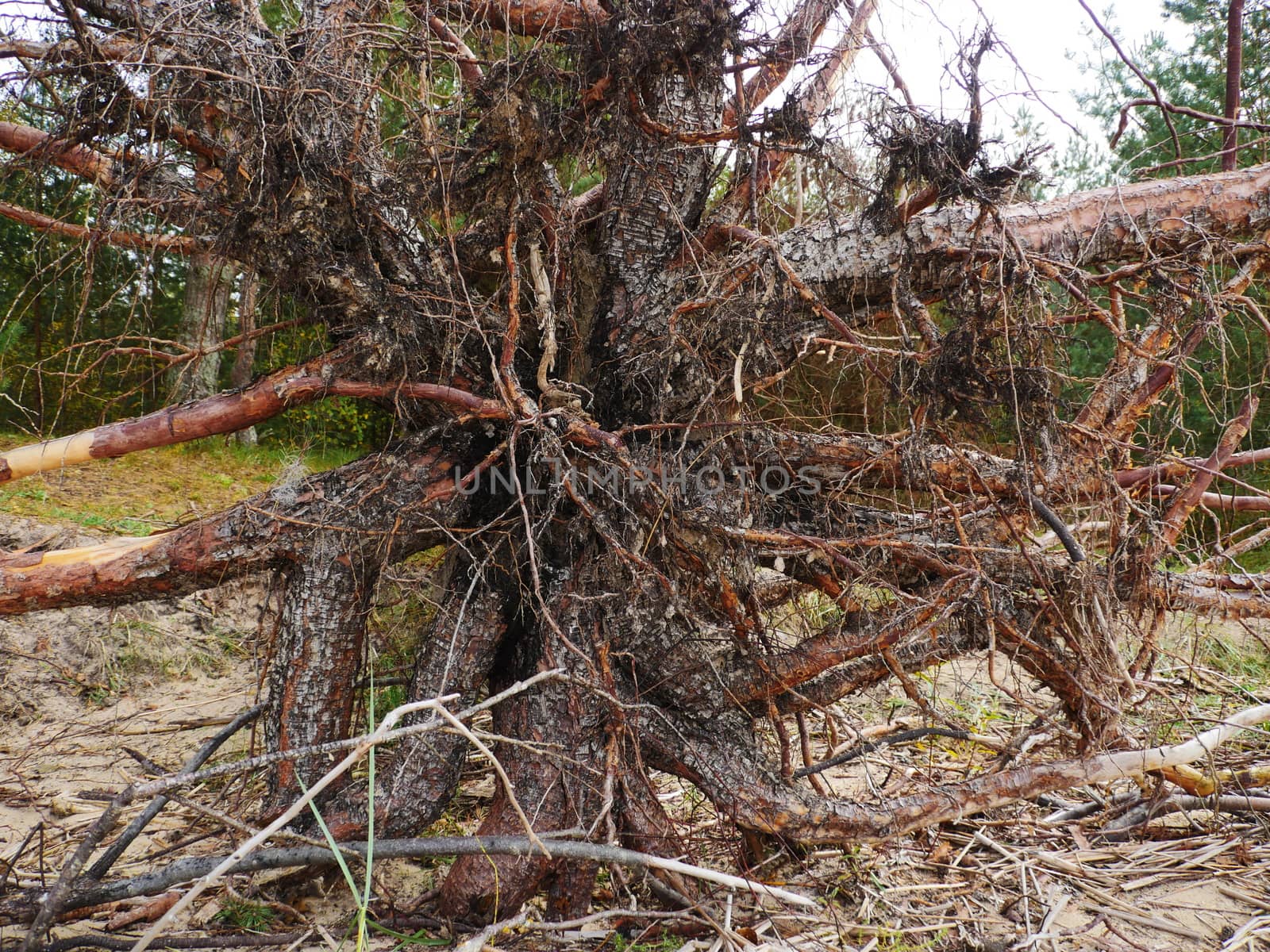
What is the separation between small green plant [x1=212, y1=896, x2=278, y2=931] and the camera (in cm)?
238

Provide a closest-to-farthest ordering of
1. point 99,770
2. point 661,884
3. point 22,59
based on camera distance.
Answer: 1. point 22,59
2. point 661,884
3. point 99,770

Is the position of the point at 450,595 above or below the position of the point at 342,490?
below

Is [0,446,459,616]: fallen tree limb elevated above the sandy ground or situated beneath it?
elevated above

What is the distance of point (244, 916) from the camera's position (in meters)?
2.40

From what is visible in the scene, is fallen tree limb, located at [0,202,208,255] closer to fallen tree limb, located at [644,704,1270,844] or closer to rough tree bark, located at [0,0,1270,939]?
rough tree bark, located at [0,0,1270,939]

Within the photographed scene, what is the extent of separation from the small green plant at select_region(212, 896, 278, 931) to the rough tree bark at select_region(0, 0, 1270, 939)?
0.98 feet

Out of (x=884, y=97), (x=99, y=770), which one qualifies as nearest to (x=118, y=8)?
(x=884, y=97)

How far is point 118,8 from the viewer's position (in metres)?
2.48

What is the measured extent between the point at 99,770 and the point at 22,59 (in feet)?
8.85

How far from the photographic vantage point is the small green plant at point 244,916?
7.81 ft

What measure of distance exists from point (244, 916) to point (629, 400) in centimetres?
192

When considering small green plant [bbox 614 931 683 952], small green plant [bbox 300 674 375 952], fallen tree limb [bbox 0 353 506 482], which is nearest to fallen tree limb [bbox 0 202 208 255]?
fallen tree limb [bbox 0 353 506 482]

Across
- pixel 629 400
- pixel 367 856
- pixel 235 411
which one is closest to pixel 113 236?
pixel 235 411

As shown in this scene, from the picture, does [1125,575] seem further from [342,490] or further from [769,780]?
[342,490]
